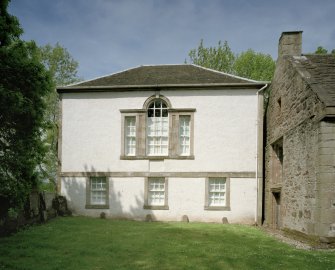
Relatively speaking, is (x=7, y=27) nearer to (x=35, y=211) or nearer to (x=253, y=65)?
(x=35, y=211)

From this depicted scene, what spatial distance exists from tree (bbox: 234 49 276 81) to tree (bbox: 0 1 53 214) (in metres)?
27.7

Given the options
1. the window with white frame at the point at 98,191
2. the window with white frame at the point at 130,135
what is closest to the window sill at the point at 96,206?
the window with white frame at the point at 98,191

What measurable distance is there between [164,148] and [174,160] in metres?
1.04

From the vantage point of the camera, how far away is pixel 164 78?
20.3 metres

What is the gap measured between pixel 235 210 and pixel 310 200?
734cm

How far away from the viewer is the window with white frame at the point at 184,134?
63.8 feet

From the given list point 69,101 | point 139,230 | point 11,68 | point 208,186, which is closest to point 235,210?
point 208,186

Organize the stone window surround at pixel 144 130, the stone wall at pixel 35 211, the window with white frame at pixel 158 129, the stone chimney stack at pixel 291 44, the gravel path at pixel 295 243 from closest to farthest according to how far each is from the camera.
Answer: the gravel path at pixel 295 243 → the stone wall at pixel 35 211 → the stone chimney stack at pixel 291 44 → the stone window surround at pixel 144 130 → the window with white frame at pixel 158 129

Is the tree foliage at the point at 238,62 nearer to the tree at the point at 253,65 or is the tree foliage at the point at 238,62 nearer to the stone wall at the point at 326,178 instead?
the tree at the point at 253,65

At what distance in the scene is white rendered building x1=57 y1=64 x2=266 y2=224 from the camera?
18.8 m

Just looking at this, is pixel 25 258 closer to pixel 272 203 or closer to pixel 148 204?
pixel 148 204

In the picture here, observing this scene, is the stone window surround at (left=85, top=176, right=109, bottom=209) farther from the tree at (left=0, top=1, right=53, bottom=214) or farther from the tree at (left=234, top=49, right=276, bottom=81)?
the tree at (left=234, top=49, right=276, bottom=81)

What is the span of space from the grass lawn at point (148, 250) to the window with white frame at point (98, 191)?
470 cm

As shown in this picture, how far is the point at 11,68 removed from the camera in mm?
11797
